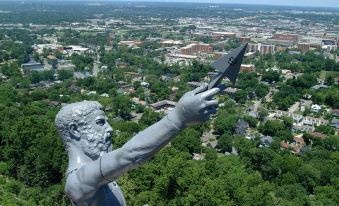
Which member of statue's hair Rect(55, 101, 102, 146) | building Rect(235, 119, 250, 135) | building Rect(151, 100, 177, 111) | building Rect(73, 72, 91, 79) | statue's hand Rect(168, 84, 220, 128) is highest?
statue's hand Rect(168, 84, 220, 128)

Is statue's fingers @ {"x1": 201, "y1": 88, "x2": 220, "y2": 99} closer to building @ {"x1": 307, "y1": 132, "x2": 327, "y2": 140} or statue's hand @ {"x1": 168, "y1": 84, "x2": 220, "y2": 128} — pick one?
statue's hand @ {"x1": 168, "y1": 84, "x2": 220, "y2": 128}

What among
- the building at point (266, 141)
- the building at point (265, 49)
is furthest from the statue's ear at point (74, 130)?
the building at point (265, 49)

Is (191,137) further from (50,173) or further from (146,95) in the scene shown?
(146,95)

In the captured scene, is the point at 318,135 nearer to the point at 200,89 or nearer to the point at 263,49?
the point at 200,89

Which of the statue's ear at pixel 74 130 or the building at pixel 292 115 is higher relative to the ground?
the statue's ear at pixel 74 130

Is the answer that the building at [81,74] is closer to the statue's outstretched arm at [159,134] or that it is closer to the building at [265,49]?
the building at [265,49]

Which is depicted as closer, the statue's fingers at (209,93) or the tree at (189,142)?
the statue's fingers at (209,93)

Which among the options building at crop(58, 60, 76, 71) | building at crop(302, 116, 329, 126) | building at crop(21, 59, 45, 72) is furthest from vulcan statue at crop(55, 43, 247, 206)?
building at crop(58, 60, 76, 71)

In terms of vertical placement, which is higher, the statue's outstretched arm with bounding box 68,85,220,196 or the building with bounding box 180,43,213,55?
the statue's outstretched arm with bounding box 68,85,220,196
